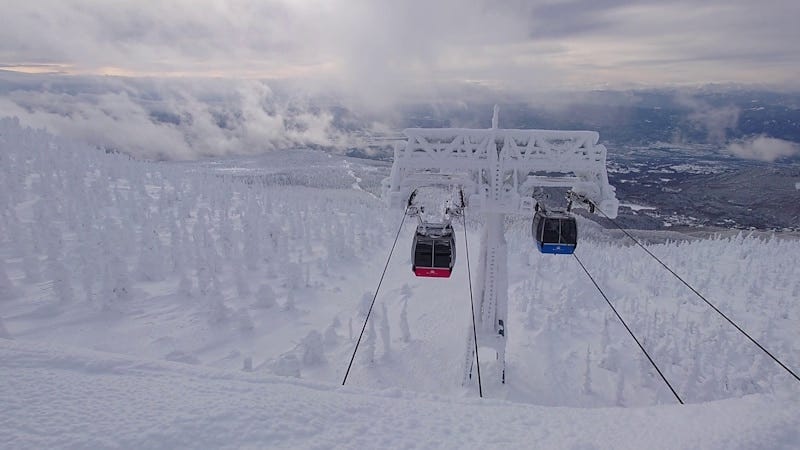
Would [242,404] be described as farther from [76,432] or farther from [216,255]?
[216,255]

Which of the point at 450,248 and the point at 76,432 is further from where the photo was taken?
the point at 450,248

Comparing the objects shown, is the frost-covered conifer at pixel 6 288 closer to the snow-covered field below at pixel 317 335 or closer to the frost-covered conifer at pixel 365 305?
the snow-covered field below at pixel 317 335

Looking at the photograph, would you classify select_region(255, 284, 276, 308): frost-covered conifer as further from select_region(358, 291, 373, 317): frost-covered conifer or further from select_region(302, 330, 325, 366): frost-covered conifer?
select_region(302, 330, 325, 366): frost-covered conifer

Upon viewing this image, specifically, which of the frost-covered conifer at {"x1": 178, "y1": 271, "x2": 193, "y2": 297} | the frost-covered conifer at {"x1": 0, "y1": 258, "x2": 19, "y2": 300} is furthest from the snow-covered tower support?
the frost-covered conifer at {"x1": 0, "y1": 258, "x2": 19, "y2": 300}

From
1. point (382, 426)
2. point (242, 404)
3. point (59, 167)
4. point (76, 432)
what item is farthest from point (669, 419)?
point (59, 167)

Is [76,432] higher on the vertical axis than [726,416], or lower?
higher

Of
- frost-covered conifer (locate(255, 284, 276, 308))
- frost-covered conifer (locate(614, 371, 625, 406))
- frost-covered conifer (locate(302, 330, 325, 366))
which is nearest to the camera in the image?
frost-covered conifer (locate(614, 371, 625, 406))

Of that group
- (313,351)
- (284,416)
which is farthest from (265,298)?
(284,416)
